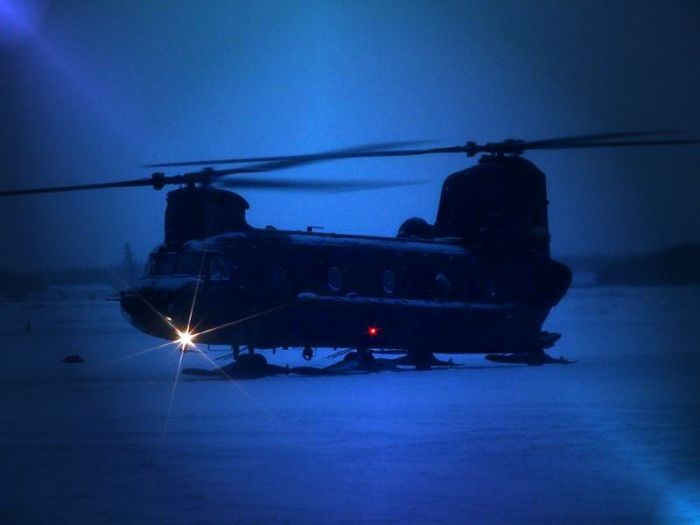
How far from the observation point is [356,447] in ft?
30.3

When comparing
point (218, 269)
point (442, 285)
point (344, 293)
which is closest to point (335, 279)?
point (344, 293)

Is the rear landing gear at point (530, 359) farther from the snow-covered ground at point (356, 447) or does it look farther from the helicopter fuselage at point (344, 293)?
the snow-covered ground at point (356, 447)

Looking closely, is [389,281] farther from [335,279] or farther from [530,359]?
[530,359]

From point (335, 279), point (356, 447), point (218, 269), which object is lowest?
point (356, 447)

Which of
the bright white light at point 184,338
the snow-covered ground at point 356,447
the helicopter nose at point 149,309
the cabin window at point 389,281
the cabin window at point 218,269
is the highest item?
the cabin window at point 389,281

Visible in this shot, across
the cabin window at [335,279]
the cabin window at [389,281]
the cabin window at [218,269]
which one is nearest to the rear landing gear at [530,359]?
the cabin window at [389,281]

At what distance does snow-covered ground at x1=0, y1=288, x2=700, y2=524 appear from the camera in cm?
674

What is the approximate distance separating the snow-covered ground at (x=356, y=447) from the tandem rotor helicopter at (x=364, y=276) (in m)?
1.40

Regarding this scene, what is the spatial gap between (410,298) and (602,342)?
29.6ft

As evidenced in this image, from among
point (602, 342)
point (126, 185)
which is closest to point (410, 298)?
point (126, 185)

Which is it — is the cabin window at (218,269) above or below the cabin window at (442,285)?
below

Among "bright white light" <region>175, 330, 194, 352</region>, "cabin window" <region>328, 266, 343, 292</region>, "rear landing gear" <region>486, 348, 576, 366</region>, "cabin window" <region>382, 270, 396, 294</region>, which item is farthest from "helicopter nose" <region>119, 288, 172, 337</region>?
"rear landing gear" <region>486, 348, 576, 366</region>

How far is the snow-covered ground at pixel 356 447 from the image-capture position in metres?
6.74

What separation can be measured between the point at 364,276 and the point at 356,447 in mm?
10206
